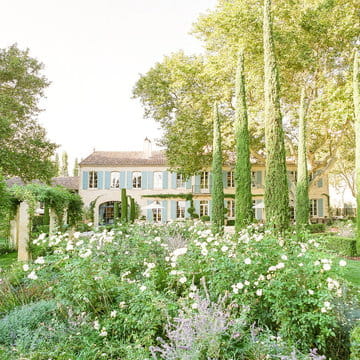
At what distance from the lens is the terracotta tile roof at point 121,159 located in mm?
24938

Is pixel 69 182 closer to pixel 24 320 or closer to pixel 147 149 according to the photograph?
pixel 147 149

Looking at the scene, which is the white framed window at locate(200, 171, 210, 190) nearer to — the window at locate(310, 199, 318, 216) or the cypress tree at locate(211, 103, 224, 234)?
the window at locate(310, 199, 318, 216)

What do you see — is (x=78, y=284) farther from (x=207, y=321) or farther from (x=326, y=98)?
Answer: (x=326, y=98)

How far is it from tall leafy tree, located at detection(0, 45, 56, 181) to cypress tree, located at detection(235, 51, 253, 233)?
1015 centimetres

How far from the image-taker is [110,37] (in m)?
8.07

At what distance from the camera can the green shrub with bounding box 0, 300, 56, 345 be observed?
3168mm

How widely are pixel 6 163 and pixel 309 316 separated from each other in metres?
15.1

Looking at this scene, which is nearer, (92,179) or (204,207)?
(92,179)

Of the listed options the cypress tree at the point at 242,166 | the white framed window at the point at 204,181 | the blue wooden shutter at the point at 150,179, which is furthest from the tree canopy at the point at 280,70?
the white framed window at the point at 204,181

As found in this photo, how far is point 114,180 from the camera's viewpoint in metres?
25.1

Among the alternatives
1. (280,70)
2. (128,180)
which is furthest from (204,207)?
(280,70)

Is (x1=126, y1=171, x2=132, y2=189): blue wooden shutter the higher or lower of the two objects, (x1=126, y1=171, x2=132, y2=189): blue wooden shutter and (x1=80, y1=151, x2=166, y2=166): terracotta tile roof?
the lower

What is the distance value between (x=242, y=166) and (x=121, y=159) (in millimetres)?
16688

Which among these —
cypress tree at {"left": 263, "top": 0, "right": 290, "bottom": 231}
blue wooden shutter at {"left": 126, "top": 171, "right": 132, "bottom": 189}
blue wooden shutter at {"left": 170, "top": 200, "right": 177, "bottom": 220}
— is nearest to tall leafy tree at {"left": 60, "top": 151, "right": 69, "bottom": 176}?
blue wooden shutter at {"left": 126, "top": 171, "right": 132, "bottom": 189}
